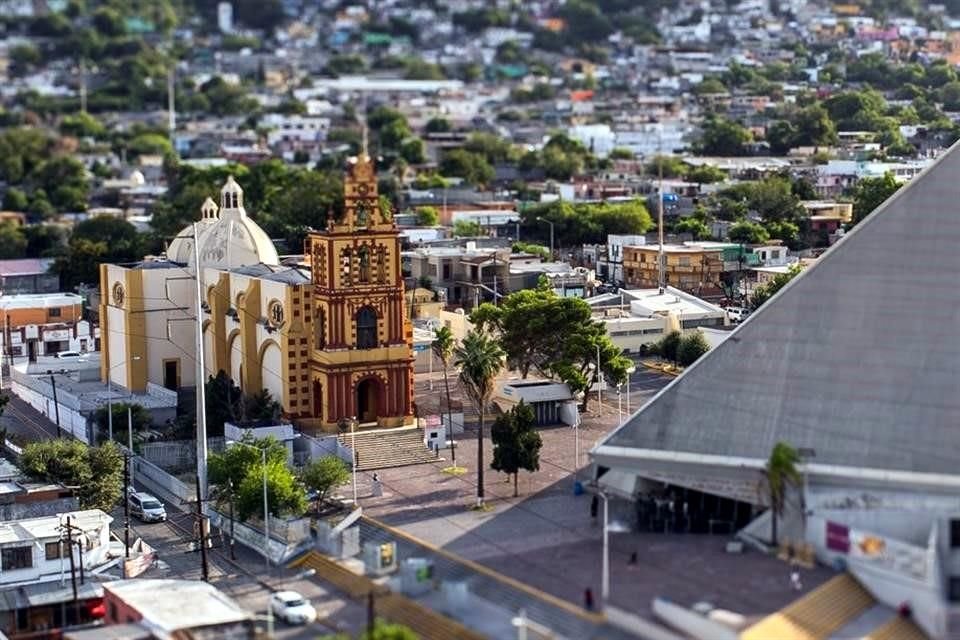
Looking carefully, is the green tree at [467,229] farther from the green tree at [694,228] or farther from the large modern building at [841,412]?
the large modern building at [841,412]

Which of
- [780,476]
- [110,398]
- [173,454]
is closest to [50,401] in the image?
[110,398]

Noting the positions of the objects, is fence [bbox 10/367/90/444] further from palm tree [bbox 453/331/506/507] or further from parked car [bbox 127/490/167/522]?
palm tree [bbox 453/331/506/507]

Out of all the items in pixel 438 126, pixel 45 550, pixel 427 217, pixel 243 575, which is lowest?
pixel 243 575

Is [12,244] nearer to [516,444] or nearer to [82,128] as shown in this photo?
[516,444]

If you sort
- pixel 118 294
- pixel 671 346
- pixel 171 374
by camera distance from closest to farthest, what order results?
pixel 171 374
pixel 118 294
pixel 671 346

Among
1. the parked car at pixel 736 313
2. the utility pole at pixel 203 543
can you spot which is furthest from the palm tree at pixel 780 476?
the parked car at pixel 736 313

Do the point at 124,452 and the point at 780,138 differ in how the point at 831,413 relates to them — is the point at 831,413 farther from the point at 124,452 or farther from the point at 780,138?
the point at 780,138

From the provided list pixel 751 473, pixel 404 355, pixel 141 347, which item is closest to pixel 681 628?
pixel 751 473
